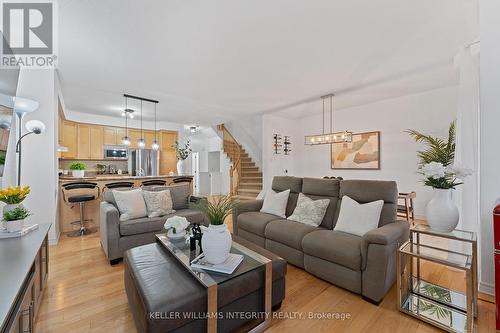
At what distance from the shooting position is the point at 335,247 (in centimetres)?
207

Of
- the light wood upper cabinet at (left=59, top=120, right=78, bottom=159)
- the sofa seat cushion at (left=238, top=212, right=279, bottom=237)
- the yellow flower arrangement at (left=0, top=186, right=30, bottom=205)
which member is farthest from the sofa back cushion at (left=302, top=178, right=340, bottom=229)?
the light wood upper cabinet at (left=59, top=120, right=78, bottom=159)

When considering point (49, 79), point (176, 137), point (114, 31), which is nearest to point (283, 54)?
point (114, 31)

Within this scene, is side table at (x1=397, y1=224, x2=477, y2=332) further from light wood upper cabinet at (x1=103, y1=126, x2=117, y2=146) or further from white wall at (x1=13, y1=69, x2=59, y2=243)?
light wood upper cabinet at (x1=103, y1=126, x2=117, y2=146)

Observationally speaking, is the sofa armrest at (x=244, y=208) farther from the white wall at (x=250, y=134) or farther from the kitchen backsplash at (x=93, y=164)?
the kitchen backsplash at (x=93, y=164)

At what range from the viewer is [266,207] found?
327 cm

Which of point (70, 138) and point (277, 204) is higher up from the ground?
point (70, 138)

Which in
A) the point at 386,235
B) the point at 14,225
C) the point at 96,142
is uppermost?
the point at 96,142

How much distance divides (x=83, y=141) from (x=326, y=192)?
6191 millimetres

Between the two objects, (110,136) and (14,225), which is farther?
(110,136)

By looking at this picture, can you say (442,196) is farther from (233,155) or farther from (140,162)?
(140,162)

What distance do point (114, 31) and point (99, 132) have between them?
4.57 metres

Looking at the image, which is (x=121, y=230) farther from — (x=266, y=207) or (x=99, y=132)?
(x=99, y=132)

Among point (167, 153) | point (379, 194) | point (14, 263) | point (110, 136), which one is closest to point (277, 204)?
point (379, 194)

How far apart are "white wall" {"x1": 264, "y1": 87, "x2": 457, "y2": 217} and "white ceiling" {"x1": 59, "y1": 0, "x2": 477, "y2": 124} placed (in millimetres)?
452
